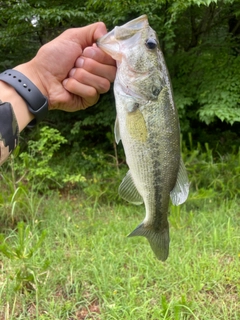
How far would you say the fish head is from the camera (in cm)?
156

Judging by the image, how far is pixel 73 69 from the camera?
1.97 metres

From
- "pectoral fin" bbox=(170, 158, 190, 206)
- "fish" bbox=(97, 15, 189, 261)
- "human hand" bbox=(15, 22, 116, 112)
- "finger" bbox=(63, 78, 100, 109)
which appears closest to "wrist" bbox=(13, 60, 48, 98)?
"human hand" bbox=(15, 22, 116, 112)

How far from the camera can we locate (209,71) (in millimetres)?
5043

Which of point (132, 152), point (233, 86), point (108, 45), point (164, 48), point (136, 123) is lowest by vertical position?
point (233, 86)

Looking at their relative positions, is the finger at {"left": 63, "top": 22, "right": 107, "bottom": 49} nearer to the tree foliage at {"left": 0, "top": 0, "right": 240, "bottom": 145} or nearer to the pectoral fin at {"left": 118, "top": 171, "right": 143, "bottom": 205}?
the pectoral fin at {"left": 118, "top": 171, "right": 143, "bottom": 205}

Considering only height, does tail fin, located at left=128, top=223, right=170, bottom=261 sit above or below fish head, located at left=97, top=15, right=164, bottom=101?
below

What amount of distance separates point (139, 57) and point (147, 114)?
9.9 inches

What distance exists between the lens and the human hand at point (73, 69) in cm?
185

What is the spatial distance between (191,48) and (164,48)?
1.58 feet

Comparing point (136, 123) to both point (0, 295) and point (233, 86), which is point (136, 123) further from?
point (233, 86)

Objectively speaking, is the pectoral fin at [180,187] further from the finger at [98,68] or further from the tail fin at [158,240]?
the finger at [98,68]

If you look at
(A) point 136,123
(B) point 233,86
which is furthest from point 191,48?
(A) point 136,123

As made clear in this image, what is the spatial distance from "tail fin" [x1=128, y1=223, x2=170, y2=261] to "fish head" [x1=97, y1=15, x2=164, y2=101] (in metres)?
0.59

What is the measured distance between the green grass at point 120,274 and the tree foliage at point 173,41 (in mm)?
1628
